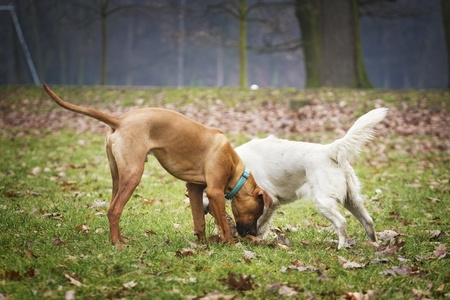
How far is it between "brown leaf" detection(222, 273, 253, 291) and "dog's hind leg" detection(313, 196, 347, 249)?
180cm

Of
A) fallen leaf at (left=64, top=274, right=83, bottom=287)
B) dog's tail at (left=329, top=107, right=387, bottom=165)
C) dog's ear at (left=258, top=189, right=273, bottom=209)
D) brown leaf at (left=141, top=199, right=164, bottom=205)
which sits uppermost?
dog's tail at (left=329, top=107, right=387, bottom=165)

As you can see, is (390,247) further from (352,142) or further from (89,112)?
(89,112)

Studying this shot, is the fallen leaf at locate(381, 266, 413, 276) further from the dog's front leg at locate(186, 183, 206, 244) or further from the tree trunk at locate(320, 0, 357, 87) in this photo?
the tree trunk at locate(320, 0, 357, 87)

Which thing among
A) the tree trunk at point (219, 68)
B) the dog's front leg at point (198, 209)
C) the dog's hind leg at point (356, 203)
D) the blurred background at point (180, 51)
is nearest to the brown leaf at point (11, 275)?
the dog's front leg at point (198, 209)

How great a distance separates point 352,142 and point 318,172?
1.54ft

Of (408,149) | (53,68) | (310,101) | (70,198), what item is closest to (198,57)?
(53,68)

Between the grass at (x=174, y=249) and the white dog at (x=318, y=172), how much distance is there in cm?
33

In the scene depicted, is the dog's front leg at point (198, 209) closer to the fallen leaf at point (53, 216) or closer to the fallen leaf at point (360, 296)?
the fallen leaf at point (53, 216)

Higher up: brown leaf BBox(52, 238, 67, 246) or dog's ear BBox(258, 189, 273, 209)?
dog's ear BBox(258, 189, 273, 209)

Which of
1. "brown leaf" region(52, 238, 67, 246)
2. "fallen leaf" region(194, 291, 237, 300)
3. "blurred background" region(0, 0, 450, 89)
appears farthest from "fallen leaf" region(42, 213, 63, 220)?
"blurred background" region(0, 0, 450, 89)

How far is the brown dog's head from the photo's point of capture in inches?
227

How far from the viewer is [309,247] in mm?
5691

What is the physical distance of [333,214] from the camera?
5.84 meters

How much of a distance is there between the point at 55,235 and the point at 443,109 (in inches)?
535
